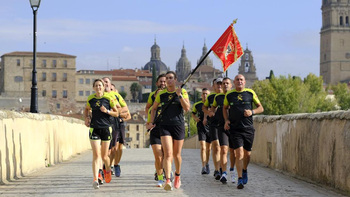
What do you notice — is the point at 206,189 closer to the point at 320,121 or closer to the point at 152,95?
the point at 152,95

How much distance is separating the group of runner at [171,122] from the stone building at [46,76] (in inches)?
6045

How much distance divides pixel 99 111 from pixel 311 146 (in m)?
4.04

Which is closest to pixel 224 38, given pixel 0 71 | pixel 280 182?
pixel 280 182

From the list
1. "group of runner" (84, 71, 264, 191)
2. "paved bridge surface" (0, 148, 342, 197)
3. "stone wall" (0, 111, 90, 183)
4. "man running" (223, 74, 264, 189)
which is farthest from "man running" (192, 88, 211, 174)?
"stone wall" (0, 111, 90, 183)

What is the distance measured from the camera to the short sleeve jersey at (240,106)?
12344 millimetres

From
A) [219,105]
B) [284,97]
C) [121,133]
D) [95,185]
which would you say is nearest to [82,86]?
[284,97]

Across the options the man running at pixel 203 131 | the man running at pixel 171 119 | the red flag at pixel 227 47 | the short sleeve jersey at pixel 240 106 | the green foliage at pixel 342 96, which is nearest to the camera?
the man running at pixel 171 119

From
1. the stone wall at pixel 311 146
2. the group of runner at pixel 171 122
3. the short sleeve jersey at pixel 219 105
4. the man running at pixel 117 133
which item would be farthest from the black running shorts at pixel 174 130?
the stone wall at pixel 311 146

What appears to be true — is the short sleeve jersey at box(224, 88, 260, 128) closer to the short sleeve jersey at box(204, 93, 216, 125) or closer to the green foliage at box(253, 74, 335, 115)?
the short sleeve jersey at box(204, 93, 216, 125)

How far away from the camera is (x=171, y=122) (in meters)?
11.7

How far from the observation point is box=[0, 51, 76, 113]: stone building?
166 metres

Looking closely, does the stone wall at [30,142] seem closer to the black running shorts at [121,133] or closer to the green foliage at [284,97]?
the black running shorts at [121,133]

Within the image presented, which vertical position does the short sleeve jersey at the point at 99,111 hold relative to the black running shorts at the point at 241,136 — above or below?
above

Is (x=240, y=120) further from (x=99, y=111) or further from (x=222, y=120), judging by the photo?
(x=99, y=111)
